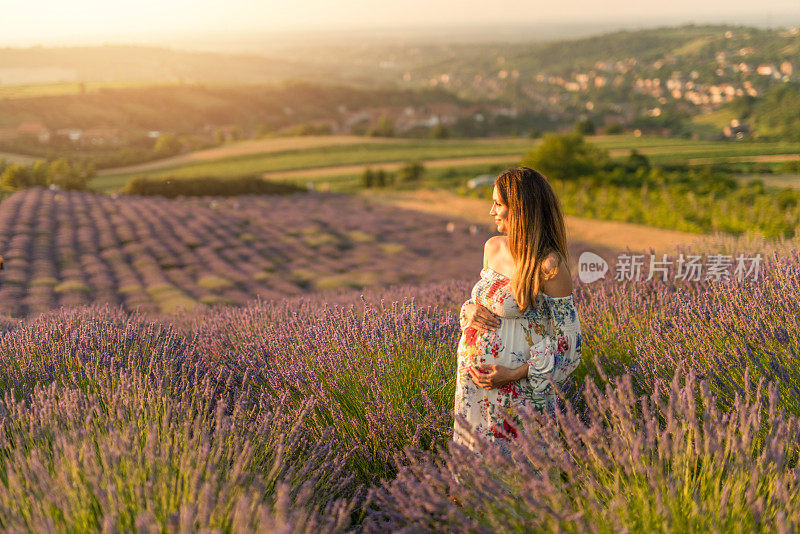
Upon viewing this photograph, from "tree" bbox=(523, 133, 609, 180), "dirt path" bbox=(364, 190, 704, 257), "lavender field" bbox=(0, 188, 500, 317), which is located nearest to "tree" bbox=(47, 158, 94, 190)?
"lavender field" bbox=(0, 188, 500, 317)

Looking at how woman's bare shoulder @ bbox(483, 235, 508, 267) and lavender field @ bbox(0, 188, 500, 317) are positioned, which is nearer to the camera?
woman's bare shoulder @ bbox(483, 235, 508, 267)

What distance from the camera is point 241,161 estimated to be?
34938mm

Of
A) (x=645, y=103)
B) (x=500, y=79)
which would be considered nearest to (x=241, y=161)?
(x=645, y=103)

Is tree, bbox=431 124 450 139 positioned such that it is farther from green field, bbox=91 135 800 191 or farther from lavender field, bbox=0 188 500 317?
lavender field, bbox=0 188 500 317

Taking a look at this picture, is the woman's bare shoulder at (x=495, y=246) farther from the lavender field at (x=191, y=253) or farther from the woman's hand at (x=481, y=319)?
the lavender field at (x=191, y=253)

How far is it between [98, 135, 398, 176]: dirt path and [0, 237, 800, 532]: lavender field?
21217 mm

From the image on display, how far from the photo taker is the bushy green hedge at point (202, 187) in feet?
62.3

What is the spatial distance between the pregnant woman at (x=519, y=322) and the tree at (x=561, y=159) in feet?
65.5

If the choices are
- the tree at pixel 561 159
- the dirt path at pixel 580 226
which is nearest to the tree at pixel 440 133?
the dirt path at pixel 580 226

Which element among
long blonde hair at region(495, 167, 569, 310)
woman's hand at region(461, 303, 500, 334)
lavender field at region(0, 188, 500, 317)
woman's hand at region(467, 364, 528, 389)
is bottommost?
lavender field at region(0, 188, 500, 317)

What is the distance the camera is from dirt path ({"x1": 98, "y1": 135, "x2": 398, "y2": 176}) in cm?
2562

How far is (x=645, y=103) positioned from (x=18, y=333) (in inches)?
2653

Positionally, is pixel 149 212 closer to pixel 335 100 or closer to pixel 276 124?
pixel 276 124

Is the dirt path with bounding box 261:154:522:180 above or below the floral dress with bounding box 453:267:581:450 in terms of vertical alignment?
below
